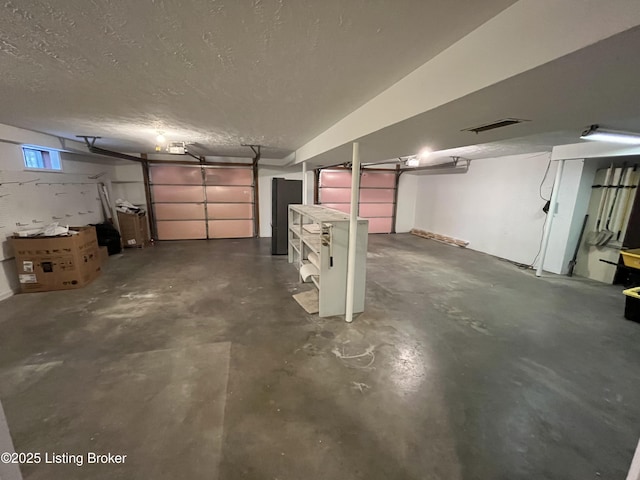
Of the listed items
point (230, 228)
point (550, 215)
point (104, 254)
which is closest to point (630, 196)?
point (550, 215)

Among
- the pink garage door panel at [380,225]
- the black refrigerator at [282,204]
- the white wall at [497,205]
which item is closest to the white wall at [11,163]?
the black refrigerator at [282,204]

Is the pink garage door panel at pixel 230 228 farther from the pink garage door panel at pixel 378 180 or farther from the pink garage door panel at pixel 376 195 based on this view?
the pink garage door panel at pixel 378 180

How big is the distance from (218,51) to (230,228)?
7.07 m

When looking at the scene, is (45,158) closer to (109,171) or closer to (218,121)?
(109,171)

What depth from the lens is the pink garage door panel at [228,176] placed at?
773cm

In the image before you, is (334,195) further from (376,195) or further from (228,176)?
(228,176)

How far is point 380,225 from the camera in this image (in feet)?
30.8

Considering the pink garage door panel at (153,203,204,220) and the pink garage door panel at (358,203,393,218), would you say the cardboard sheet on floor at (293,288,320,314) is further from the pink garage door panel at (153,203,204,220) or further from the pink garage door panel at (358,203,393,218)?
the pink garage door panel at (358,203,393,218)

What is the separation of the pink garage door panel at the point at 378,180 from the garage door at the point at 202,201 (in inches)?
149

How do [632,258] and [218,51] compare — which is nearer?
[218,51]

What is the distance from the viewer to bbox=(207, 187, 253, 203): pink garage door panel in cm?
783

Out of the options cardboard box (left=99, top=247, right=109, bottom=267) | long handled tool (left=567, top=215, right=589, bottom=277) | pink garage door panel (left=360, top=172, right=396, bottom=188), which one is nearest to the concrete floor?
long handled tool (left=567, top=215, right=589, bottom=277)

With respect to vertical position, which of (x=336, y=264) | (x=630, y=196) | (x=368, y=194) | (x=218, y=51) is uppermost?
(x=218, y=51)

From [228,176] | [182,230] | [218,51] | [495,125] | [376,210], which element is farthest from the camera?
[376,210]
